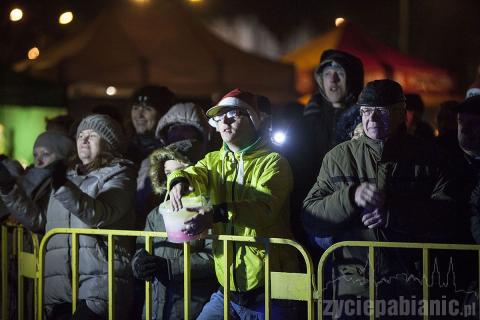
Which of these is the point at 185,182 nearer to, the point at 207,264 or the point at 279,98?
the point at 207,264

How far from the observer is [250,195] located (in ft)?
18.7

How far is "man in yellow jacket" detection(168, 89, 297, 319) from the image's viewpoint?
5.59 m

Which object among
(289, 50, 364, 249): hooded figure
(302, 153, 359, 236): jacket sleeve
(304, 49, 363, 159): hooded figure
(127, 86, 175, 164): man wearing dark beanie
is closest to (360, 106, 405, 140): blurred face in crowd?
(302, 153, 359, 236): jacket sleeve

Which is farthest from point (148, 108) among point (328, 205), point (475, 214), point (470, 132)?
point (475, 214)

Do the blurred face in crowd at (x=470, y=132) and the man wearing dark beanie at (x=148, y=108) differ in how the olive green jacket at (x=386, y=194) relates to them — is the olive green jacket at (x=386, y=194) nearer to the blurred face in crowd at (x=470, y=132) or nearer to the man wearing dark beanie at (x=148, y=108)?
the blurred face in crowd at (x=470, y=132)

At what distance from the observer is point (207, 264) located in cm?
617

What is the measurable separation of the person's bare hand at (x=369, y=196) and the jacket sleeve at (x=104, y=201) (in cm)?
205

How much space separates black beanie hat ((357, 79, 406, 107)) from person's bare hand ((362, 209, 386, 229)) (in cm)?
73

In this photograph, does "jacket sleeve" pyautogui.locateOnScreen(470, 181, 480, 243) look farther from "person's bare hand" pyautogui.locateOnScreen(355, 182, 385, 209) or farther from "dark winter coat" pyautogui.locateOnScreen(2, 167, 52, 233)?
"dark winter coat" pyautogui.locateOnScreen(2, 167, 52, 233)

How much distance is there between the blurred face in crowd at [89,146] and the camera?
6.81m

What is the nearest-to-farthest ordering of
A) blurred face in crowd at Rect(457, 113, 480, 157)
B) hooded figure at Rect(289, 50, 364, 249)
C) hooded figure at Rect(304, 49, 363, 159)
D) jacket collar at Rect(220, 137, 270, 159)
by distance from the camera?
jacket collar at Rect(220, 137, 270, 159), blurred face in crowd at Rect(457, 113, 480, 157), hooded figure at Rect(289, 50, 364, 249), hooded figure at Rect(304, 49, 363, 159)

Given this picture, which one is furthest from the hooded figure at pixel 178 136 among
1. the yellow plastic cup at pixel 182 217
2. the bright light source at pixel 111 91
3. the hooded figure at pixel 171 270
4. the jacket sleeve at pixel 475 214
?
the bright light source at pixel 111 91

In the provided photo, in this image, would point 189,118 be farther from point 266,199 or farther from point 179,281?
point 266,199

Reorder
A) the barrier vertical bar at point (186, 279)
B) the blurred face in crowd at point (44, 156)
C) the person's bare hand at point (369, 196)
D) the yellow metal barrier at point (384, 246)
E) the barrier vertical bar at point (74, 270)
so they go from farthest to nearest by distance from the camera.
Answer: the blurred face in crowd at point (44, 156)
the barrier vertical bar at point (74, 270)
the barrier vertical bar at point (186, 279)
the yellow metal barrier at point (384, 246)
the person's bare hand at point (369, 196)
